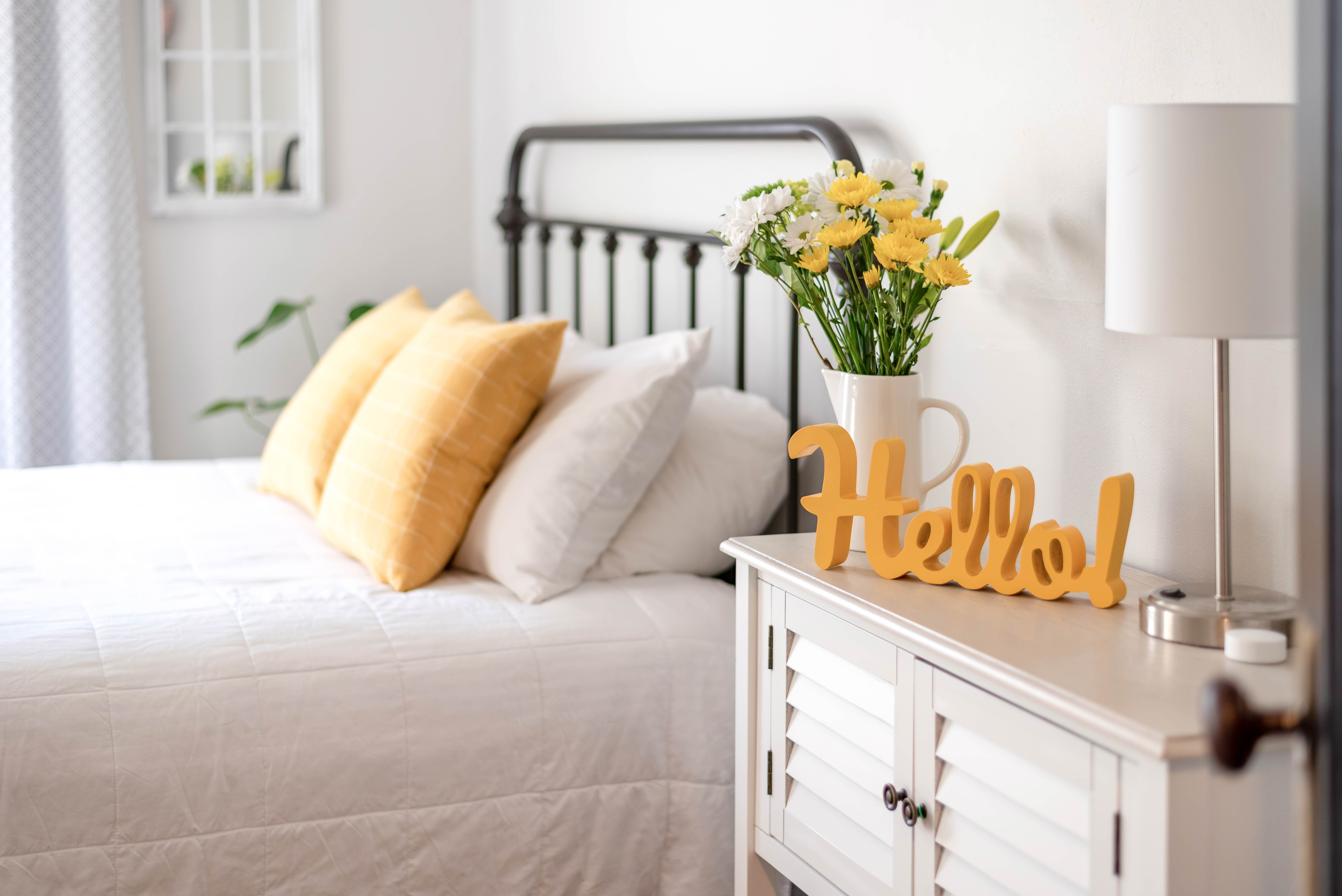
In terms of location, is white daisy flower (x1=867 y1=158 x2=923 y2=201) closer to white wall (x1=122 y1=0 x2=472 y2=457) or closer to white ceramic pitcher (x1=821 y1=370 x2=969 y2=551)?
white ceramic pitcher (x1=821 y1=370 x2=969 y2=551)

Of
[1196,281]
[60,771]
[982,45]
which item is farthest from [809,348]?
[60,771]

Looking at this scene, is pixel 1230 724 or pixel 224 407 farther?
pixel 224 407

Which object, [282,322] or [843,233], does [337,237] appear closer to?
[282,322]

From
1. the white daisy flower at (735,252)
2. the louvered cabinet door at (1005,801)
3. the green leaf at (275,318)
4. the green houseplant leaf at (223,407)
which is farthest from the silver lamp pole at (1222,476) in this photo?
the green houseplant leaf at (223,407)

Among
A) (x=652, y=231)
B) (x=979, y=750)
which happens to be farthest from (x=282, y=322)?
(x=979, y=750)

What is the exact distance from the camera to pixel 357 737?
1496mm

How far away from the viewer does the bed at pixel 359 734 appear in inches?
55.4

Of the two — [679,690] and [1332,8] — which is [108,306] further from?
[1332,8]

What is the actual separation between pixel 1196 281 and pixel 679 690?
35.1 inches

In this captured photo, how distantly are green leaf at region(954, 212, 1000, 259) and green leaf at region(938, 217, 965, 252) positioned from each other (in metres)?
0.01

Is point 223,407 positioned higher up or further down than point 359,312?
further down

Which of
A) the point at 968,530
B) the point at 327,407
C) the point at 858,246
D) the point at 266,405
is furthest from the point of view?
the point at 266,405

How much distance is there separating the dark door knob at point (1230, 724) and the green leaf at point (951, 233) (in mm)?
807

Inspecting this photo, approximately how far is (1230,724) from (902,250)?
2.47ft
